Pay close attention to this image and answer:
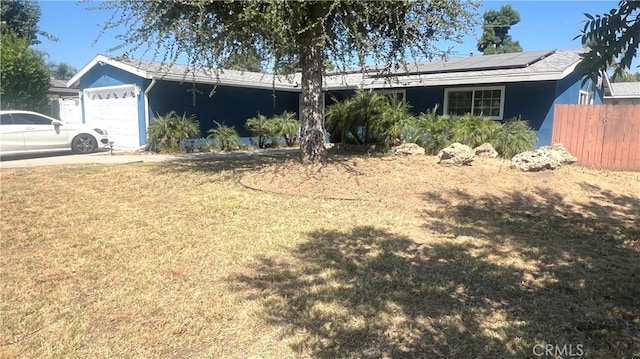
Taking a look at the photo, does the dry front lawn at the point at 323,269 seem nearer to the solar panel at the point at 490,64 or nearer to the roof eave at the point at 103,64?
the solar panel at the point at 490,64

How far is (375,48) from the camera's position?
873 centimetres

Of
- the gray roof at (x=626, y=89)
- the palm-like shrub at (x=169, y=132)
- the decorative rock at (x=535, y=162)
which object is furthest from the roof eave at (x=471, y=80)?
the gray roof at (x=626, y=89)

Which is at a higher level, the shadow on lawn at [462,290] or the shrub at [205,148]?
the shrub at [205,148]

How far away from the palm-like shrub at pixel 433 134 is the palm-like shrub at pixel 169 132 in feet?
24.6

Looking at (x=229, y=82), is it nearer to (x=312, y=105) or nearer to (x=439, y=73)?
(x=439, y=73)

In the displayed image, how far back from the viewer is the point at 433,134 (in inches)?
449

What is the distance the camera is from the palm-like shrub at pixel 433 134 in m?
11.3

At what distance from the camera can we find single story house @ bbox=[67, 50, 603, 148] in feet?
42.5

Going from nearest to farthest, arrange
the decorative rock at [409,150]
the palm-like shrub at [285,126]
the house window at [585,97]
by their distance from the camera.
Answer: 1. the decorative rock at [409,150]
2. the house window at [585,97]
3. the palm-like shrub at [285,126]

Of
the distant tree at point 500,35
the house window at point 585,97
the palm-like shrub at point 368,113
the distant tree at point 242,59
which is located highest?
the distant tree at point 500,35

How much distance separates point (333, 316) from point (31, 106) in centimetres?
2325

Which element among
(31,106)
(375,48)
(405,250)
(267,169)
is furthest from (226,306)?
(31,106)

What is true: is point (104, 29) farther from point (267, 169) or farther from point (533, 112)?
point (533, 112)

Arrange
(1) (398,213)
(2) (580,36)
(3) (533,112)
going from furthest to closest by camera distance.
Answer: (3) (533,112) → (1) (398,213) → (2) (580,36)
